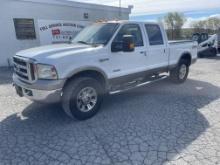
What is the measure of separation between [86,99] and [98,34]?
159cm

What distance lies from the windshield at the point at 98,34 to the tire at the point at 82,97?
3.22 ft

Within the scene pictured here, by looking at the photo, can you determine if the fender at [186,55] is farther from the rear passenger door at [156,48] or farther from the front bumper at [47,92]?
the front bumper at [47,92]

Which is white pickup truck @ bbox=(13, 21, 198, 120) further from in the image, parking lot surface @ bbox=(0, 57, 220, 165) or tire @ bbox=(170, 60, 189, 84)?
tire @ bbox=(170, 60, 189, 84)

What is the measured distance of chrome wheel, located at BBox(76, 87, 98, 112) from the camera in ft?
14.2

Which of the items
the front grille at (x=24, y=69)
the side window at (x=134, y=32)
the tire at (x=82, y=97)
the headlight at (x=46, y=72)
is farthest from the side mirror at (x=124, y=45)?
the front grille at (x=24, y=69)

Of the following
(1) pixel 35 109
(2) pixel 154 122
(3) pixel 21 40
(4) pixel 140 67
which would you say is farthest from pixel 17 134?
(3) pixel 21 40

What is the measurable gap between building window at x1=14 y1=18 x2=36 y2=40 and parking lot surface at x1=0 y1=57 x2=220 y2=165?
6534 millimetres

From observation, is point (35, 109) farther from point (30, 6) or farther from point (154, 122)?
point (30, 6)

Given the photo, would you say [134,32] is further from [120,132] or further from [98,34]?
[120,132]

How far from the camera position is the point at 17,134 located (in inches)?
154

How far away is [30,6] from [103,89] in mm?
9020

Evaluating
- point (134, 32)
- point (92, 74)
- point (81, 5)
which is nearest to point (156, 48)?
point (134, 32)

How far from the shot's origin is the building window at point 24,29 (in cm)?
1134

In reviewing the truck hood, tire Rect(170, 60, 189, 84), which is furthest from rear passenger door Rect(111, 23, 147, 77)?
tire Rect(170, 60, 189, 84)
